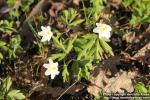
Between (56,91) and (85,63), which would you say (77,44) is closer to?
(85,63)

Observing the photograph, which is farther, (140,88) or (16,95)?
(16,95)

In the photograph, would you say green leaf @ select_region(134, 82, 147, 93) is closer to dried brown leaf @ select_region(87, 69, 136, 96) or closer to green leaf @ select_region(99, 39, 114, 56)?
dried brown leaf @ select_region(87, 69, 136, 96)

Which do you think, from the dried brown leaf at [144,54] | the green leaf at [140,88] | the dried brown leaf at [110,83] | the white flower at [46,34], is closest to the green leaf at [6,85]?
the white flower at [46,34]

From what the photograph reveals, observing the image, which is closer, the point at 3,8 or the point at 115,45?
the point at 115,45

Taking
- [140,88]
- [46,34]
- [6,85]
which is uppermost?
[46,34]

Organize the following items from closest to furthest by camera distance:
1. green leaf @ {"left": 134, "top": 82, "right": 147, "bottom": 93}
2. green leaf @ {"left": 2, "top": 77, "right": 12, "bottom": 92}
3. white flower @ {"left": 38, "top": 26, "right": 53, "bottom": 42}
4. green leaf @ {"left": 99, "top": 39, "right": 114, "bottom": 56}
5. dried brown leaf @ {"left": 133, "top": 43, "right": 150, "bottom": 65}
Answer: green leaf @ {"left": 134, "top": 82, "right": 147, "bottom": 93}
green leaf @ {"left": 99, "top": 39, "right": 114, "bottom": 56}
green leaf @ {"left": 2, "top": 77, "right": 12, "bottom": 92}
white flower @ {"left": 38, "top": 26, "right": 53, "bottom": 42}
dried brown leaf @ {"left": 133, "top": 43, "right": 150, "bottom": 65}

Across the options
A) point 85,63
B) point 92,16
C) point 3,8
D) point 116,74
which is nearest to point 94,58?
point 85,63

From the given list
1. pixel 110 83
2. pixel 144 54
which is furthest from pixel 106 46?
pixel 144 54

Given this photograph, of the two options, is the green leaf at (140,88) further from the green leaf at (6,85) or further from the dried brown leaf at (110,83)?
the green leaf at (6,85)

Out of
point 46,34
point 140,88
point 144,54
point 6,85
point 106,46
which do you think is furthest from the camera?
point 144,54

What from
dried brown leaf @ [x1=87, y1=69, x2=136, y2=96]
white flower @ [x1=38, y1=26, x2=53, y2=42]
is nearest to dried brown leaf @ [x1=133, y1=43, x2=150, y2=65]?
dried brown leaf @ [x1=87, y1=69, x2=136, y2=96]

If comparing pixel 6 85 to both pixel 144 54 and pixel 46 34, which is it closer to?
pixel 46 34
